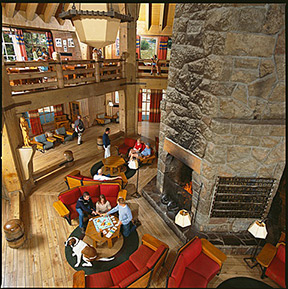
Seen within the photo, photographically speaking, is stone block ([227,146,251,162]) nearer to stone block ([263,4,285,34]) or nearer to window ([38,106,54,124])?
stone block ([263,4,285,34])

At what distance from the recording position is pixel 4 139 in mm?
6035

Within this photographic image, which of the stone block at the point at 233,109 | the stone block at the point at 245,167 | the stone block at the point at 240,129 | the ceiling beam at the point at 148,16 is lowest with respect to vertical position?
the stone block at the point at 245,167

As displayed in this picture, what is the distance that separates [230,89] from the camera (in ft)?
13.9

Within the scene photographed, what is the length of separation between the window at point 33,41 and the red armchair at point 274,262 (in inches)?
585

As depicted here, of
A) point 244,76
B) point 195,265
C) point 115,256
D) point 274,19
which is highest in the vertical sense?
point 274,19

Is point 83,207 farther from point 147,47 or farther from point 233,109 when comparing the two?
point 147,47

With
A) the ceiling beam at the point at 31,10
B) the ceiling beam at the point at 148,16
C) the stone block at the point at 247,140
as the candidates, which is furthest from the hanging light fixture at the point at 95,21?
the ceiling beam at the point at 148,16

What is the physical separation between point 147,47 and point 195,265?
1397 cm

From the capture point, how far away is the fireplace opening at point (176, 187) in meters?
6.07

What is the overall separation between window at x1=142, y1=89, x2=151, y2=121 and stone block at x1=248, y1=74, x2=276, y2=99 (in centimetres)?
1142

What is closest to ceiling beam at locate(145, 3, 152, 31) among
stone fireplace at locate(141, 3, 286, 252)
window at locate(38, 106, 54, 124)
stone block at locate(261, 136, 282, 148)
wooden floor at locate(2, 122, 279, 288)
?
window at locate(38, 106, 54, 124)

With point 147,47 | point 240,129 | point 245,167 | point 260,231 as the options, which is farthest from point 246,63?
point 147,47

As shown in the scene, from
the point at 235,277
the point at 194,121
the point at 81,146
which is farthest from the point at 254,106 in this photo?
the point at 81,146

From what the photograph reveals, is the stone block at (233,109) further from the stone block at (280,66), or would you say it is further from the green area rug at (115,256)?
the green area rug at (115,256)
